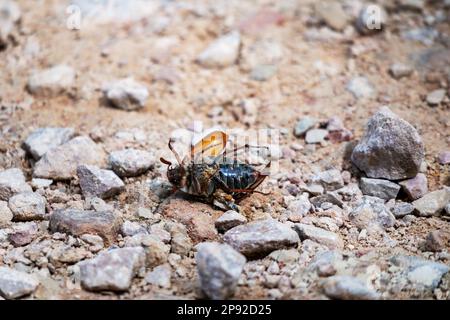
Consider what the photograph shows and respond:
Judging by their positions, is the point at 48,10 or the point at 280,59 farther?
the point at 48,10

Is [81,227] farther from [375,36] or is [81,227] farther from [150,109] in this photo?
[375,36]

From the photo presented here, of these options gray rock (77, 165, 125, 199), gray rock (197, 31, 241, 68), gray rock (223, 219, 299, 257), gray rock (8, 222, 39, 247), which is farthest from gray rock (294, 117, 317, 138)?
gray rock (8, 222, 39, 247)

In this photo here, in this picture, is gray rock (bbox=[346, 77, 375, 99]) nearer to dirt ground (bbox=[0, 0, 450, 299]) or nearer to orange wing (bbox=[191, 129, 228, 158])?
dirt ground (bbox=[0, 0, 450, 299])

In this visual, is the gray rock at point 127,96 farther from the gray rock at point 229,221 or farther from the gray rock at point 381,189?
the gray rock at point 381,189

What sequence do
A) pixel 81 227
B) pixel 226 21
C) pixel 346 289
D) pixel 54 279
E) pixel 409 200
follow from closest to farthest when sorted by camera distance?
1. pixel 346 289
2. pixel 54 279
3. pixel 81 227
4. pixel 409 200
5. pixel 226 21

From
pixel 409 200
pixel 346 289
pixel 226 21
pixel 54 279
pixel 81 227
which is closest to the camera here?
pixel 346 289

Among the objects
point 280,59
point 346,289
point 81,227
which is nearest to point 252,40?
point 280,59
